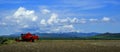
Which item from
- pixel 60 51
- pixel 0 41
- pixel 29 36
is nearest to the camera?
pixel 60 51

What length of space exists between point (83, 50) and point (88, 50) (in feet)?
1.62

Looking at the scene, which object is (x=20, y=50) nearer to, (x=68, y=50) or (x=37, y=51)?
(x=37, y=51)

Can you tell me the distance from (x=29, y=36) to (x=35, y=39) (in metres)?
0.98

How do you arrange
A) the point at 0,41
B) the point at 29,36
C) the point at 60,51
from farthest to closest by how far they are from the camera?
Result: 1. the point at 29,36
2. the point at 0,41
3. the point at 60,51

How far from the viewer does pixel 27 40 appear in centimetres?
5200

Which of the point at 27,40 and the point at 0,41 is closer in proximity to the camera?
the point at 0,41

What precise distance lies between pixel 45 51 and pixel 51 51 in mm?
570

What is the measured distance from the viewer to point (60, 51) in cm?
3269

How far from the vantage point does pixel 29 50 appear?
33.7 m

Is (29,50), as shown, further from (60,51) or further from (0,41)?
(0,41)

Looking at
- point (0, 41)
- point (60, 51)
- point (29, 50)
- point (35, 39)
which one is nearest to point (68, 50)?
point (60, 51)

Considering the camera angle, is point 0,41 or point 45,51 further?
point 0,41

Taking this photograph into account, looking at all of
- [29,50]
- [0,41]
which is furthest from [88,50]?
[0,41]

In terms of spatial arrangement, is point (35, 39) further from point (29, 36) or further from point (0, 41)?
point (0, 41)
